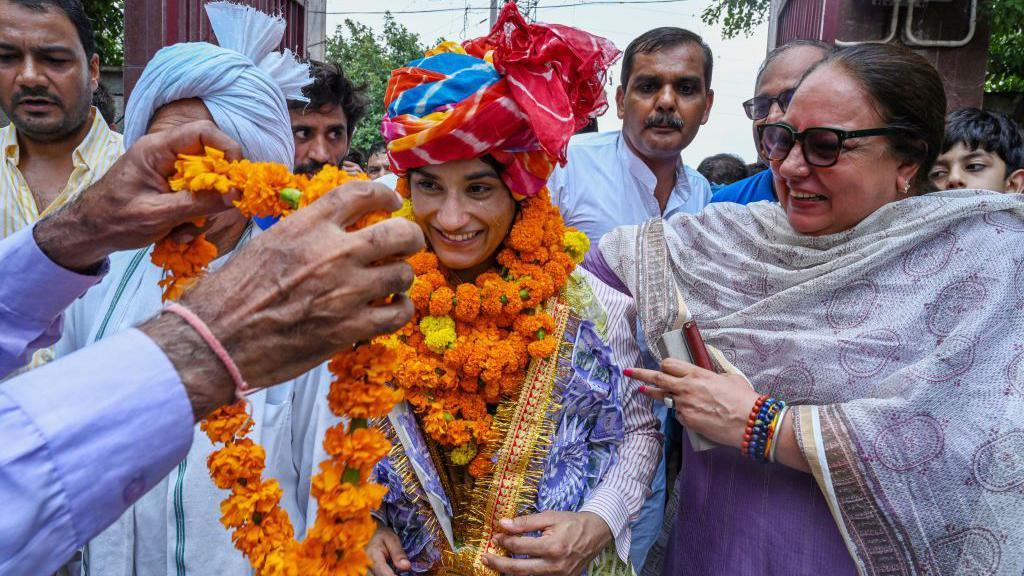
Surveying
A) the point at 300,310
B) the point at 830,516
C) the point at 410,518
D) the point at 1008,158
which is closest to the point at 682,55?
the point at 1008,158

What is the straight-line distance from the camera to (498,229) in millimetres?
2504

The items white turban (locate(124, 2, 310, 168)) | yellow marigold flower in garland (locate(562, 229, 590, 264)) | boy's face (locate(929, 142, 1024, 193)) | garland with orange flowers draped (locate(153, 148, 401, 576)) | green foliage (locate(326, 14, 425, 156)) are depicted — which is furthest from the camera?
green foliage (locate(326, 14, 425, 156))

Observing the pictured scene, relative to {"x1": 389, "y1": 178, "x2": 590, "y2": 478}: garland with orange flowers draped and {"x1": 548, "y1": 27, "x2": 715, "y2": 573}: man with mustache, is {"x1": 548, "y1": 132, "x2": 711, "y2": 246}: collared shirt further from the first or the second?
{"x1": 389, "y1": 178, "x2": 590, "y2": 478}: garland with orange flowers draped

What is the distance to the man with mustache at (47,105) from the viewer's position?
11.7 feet

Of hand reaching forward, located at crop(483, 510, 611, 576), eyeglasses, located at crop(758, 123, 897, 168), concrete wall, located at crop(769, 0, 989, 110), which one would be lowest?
hand reaching forward, located at crop(483, 510, 611, 576)

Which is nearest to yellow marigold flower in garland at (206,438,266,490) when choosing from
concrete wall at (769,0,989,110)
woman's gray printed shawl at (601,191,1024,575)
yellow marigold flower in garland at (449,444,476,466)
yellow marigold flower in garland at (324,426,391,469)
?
yellow marigold flower in garland at (324,426,391,469)

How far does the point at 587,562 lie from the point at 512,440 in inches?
17.8

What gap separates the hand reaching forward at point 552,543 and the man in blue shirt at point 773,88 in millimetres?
2129

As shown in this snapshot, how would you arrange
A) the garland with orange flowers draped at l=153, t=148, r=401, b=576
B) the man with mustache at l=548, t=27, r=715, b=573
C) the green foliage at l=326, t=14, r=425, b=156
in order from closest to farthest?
the garland with orange flowers draped at l=153, t=148, r=401, b=576 → the man with mustache at l=548, t=27, r=715, b=573 → the green foliage at l=326, t=14, r=425, b=156

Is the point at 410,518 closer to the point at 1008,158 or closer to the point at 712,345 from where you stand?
the point at 712,345

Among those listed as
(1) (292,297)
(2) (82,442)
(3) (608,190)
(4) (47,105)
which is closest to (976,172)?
(3) (608,190)

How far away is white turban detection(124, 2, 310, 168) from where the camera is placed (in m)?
2.17

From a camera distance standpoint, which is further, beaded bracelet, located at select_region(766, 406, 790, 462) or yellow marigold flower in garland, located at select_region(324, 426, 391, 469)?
beaded bracelet, located at select_region(766, 406, 790, 462)

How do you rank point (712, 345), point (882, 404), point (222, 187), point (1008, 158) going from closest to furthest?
point (222, 187), point (882, 404), point (712, 345), point (1008, 158)
